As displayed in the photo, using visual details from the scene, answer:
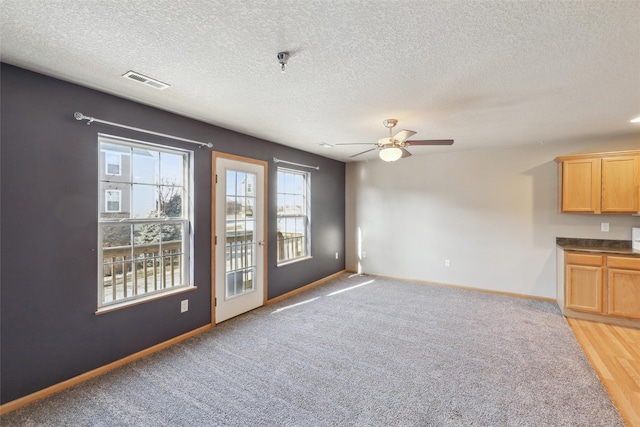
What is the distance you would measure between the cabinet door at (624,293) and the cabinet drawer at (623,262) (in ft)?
0.16

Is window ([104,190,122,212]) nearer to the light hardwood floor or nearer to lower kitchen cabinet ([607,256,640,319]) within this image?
the light hardwood floor

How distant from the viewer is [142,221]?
113 inches

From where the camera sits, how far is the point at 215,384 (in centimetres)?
236

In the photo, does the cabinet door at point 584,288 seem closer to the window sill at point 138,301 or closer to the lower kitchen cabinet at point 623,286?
the lower kitchen cabinet at point 623,286

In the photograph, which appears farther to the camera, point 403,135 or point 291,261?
point 291,261

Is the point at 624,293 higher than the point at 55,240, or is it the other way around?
the point at 55,240

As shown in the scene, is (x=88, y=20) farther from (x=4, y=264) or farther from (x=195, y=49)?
(x=4, y=264)

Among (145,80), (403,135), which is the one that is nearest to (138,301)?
(145,80)

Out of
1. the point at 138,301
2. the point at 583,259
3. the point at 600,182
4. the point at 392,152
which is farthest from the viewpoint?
the point at 600,182

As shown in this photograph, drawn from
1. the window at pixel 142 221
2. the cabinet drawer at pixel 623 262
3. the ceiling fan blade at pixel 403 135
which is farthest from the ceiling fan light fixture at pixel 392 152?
the cabinet drawer at pixel 623 262

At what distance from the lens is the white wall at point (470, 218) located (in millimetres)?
4387

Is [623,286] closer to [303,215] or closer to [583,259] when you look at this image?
[583,259]

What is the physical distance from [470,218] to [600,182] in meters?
1.70

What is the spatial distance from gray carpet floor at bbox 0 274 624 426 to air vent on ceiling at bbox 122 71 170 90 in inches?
97.4
